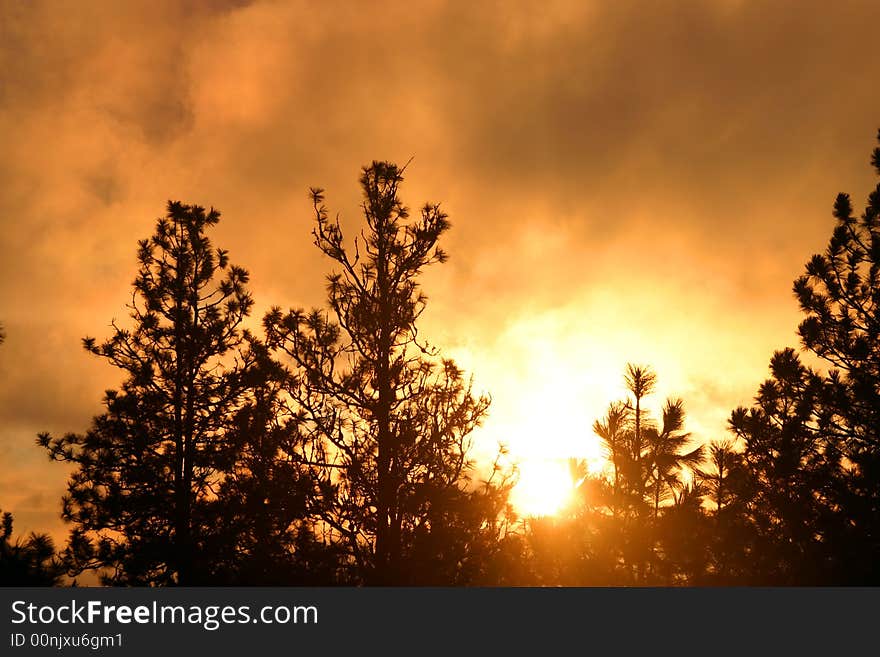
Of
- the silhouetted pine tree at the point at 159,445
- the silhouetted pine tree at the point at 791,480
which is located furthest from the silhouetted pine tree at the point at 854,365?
the silhouetted pine tree at the point at 159,445

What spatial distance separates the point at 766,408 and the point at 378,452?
30.1ft

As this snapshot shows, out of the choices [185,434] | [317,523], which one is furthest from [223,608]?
[185,434]

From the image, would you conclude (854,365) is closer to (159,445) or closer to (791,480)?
(791,480)

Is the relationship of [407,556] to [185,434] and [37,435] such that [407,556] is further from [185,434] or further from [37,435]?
[37,435]

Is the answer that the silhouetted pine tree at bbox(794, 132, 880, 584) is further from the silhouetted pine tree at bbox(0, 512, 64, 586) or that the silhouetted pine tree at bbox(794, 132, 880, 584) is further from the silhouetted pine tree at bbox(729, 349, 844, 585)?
the silhouetted pine tree at bbox(0, 512, 64, 586)

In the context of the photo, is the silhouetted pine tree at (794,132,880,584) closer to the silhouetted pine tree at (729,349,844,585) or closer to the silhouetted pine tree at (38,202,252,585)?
the silhouetted pine tree at (729,349,844,585)

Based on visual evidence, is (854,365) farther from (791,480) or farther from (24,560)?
(24,560)

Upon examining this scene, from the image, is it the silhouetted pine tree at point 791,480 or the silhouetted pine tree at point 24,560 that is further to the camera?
the silhouetted pine tree at point 791,480

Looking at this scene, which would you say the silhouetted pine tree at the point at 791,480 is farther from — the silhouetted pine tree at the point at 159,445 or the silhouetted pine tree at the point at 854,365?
the silhouetted pine tree at the point at 159,445

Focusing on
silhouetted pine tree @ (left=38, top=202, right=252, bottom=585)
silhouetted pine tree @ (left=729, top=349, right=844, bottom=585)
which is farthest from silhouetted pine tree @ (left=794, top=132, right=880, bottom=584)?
silhouetted pine tree @ (left=38, top=202, right=252, bottom=585)

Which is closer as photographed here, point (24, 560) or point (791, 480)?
point (24, 560)

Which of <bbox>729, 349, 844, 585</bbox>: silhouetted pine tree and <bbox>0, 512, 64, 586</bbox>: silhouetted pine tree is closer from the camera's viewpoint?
<bbox>0, 512, 64, 586</bbox>: silhouetted pine tree

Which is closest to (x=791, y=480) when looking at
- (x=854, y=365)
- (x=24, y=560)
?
(x=854, y=365)

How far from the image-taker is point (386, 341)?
12.7 meters
